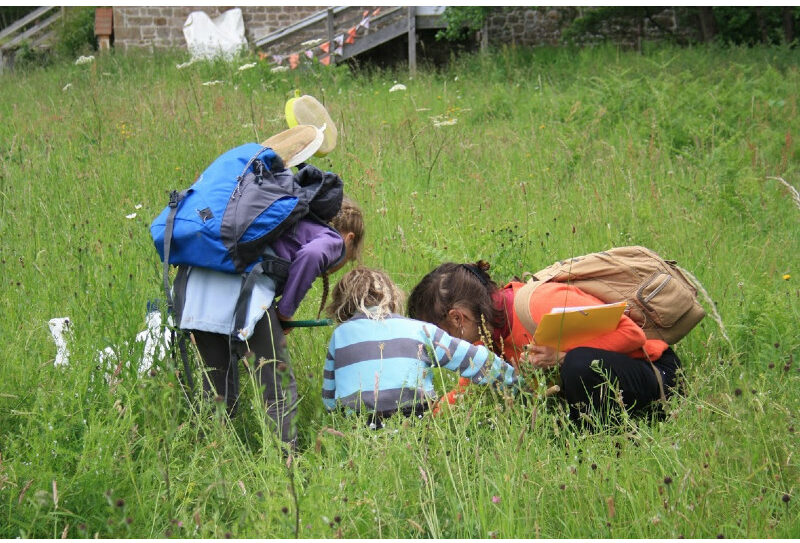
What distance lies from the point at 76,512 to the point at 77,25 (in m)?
19.9

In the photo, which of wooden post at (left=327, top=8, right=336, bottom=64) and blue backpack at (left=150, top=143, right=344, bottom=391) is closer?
blue backpack at (left=150, top=143, right=344, bottom=391)

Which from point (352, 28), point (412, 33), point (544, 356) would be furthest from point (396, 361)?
point (352, 28)

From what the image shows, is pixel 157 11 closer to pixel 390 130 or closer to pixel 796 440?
pixel 390 130

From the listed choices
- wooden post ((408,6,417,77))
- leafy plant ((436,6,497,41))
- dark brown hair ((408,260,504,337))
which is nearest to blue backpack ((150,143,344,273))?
dark brown hair ((408,260,504,337))

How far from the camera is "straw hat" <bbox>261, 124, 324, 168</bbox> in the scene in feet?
11.8

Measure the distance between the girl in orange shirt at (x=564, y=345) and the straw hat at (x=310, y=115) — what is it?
2.66 ft

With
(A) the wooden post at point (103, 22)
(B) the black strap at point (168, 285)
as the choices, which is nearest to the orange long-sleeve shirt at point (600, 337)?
(B) the black strap at point (168, 285)

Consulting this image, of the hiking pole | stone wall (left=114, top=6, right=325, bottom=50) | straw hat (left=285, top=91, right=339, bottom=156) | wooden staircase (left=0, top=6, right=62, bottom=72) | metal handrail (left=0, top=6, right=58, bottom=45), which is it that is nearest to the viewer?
the hiking pole

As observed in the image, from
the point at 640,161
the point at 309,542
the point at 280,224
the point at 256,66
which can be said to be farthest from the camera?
the point at 256,66

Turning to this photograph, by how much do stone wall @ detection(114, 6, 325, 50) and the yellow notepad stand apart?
49.0 feet

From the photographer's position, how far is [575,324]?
10.9 feet

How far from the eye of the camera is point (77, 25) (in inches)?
790

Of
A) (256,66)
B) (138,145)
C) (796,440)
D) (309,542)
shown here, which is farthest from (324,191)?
(256,66)

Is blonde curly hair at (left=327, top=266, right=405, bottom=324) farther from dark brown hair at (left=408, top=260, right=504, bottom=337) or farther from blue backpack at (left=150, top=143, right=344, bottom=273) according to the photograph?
blue backpack at (left=150, top=143, right=344, bottom=273)
